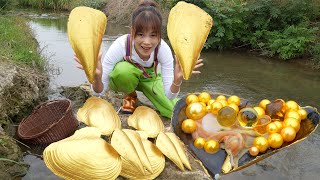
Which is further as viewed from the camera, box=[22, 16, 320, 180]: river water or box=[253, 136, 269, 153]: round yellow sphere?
box=[22, 16, 320, 180]: river water

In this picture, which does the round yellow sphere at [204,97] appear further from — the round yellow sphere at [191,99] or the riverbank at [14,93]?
the riverbank at [14,93]

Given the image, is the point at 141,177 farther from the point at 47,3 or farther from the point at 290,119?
the point at 47,3

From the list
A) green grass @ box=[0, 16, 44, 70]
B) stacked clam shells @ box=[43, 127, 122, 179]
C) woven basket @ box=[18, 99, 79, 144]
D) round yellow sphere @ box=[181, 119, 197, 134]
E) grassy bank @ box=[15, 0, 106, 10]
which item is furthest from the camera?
grassy bank @ box=[15, 0, 106, 10]

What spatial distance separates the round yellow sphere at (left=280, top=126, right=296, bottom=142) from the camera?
218 centimetres

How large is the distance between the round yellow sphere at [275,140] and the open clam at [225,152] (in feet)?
0.09

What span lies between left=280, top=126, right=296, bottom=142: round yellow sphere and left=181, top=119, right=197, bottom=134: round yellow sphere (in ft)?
1.80

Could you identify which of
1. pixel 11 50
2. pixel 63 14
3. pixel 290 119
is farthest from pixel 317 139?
pixel 63 14

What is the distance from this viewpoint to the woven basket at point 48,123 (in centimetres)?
269

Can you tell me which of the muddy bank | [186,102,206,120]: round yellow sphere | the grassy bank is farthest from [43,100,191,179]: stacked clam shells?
the grassy bank

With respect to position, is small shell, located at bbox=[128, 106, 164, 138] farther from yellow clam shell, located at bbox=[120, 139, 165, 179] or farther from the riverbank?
the riverbank

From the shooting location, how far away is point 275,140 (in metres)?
2.15

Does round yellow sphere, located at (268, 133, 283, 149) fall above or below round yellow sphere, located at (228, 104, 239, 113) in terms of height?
below

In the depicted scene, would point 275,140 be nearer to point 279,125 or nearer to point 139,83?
point 279,125

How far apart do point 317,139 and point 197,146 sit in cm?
138
